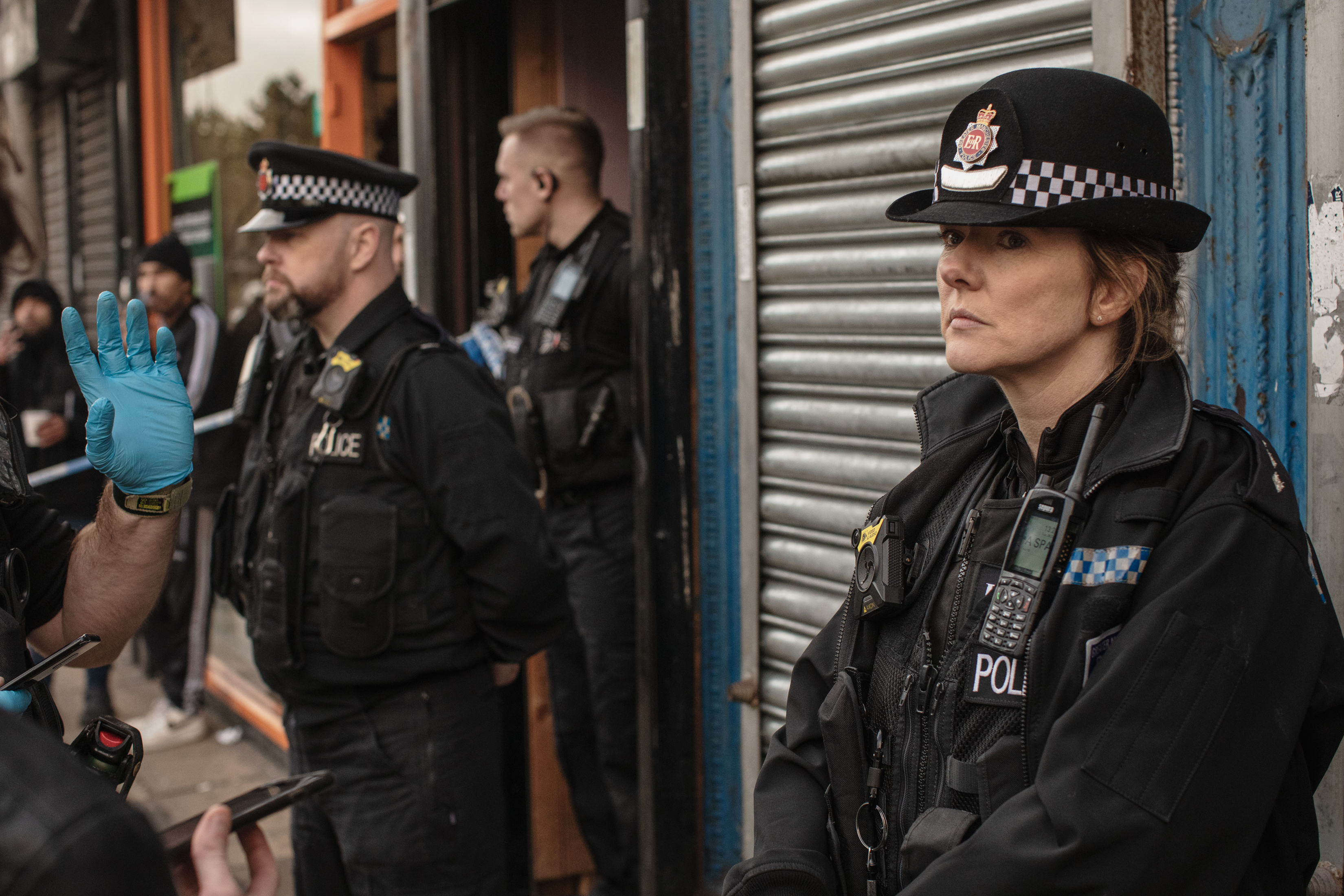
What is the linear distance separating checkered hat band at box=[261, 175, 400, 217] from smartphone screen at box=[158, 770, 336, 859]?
2.03m

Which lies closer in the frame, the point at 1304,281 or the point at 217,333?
the point at 1304,281

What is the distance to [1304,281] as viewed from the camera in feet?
6.87

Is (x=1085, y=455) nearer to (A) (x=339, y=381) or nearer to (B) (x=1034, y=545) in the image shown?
(B) (x=1034, y=545)

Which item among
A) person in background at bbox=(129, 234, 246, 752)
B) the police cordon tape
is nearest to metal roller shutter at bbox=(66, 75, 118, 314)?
person in background at bbox=(129, 234, 246, 752)

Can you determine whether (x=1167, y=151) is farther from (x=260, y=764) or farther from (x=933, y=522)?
(x=260, y=764)

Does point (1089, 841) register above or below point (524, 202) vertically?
below

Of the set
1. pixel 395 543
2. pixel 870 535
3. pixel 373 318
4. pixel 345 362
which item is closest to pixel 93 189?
pixel 373 318

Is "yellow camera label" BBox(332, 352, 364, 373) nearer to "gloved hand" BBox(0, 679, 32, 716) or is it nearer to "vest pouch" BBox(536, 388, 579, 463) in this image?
"vest pouch" BBox(536, 388, 579, 463)

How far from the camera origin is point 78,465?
5.38 m

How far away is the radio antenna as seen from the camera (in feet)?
5.31

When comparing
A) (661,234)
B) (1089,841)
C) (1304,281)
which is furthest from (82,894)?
(661,234)

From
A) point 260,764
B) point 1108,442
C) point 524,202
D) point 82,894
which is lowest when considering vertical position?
point 260,764

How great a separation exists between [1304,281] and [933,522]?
796 millimetres

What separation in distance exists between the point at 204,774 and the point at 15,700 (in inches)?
172
